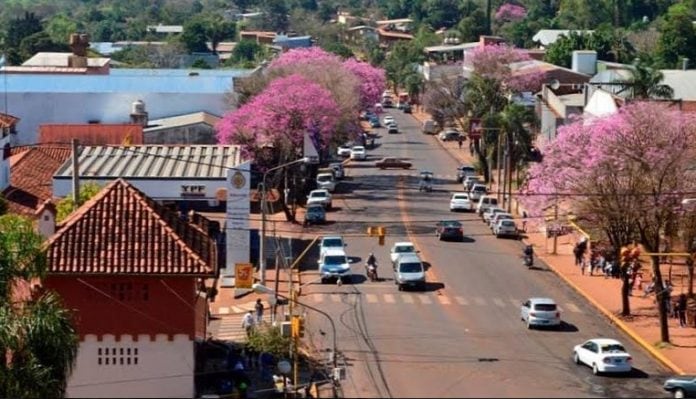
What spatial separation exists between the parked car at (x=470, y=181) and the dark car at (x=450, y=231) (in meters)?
13.5

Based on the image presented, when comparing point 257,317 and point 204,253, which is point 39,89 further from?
point 204,253

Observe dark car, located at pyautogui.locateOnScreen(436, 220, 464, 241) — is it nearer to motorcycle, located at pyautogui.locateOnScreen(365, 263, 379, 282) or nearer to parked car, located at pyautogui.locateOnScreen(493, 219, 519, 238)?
parked car, located at pyautogui.locateOnScreen(493, 219, 519, 238)

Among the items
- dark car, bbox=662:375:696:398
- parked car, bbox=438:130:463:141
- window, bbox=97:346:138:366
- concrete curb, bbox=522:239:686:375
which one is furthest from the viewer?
parked car, bbox=438:130:463:141

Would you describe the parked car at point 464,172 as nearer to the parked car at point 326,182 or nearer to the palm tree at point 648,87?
the parked car at point 326,182

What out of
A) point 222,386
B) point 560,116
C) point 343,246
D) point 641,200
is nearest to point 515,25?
point 560,116

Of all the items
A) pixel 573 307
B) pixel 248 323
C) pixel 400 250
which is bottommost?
pixel 573 307

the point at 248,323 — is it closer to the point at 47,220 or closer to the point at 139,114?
the point at 47,220

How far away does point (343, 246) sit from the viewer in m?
57.3

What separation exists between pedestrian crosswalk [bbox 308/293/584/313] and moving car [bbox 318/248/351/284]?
91.5 inches

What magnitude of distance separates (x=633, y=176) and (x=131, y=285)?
76.1 ft

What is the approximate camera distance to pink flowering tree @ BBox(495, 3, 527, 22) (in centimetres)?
18462

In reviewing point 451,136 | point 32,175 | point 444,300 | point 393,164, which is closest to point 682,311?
point 444,300

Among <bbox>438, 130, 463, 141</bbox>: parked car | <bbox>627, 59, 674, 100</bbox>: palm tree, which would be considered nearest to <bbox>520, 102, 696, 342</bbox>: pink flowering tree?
<bbox>627, 59, 674, 100</bbox>: palm tree

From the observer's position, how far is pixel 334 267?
5216cm
